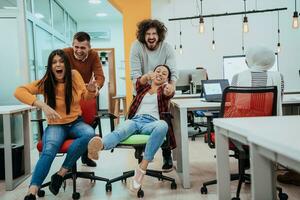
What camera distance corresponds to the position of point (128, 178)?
3.13 meters

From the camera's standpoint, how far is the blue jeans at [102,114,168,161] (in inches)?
104

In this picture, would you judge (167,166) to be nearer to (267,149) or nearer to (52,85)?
(52,85)

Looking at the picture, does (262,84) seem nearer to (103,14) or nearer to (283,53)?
(283,53)

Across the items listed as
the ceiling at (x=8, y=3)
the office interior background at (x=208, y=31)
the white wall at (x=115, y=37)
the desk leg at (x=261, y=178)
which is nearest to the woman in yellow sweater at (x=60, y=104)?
the desk leg at (x=261, y=178)

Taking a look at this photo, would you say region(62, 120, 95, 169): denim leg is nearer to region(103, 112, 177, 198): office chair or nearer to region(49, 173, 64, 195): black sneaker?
region(49, 173, 64, 195): black sneaker

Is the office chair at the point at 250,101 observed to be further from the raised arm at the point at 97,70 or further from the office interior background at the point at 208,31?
the office interior background at the point at 208,31

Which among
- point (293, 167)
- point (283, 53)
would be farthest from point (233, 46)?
point (293, 167)

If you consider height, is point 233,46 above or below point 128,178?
above

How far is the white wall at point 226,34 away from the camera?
23.9 feet

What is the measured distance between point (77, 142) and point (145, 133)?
57cm

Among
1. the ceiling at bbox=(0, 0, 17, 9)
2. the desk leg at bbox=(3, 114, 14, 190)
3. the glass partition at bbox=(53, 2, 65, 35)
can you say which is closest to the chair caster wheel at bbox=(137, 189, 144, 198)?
the desk leg at bbox=(3, 114, 14, 190)

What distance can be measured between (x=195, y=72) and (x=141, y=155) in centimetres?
272

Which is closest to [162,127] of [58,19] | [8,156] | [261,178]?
[8,156]

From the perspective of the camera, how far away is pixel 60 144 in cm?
264
